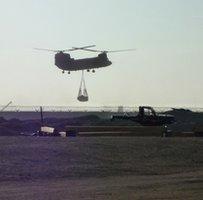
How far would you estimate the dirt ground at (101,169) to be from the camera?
2092 cm

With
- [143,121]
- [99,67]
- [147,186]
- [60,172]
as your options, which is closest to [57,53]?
[99,67]

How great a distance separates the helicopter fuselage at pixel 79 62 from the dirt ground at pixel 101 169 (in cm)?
2191

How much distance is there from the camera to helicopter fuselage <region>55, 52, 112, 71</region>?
63031 mm

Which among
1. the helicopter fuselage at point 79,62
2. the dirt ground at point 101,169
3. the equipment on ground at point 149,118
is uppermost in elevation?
the helicopter fuselage at point 79,62

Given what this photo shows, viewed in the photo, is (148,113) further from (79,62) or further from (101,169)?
(101,169)

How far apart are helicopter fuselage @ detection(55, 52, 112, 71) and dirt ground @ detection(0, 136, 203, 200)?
862 inches

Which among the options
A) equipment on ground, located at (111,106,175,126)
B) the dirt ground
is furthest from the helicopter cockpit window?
the dirt ground

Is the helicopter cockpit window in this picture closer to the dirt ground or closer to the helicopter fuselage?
the helicopter fuselage

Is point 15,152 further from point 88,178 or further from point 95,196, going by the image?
point 95,196

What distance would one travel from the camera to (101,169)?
29453 millimetres

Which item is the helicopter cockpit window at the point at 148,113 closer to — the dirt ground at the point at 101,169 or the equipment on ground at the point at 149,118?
the equipment on ground at the point at 149,118

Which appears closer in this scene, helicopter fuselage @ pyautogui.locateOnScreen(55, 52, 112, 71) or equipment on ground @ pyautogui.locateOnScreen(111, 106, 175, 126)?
helicopter fuselage @ pyautogui.locateOnScreen(55, 52, 112, 71)

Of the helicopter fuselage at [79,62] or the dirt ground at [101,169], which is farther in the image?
the helicopter fuselage at [79,62]

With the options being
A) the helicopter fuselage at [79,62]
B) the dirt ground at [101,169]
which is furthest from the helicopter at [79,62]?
the dirt ground at [101,169]
